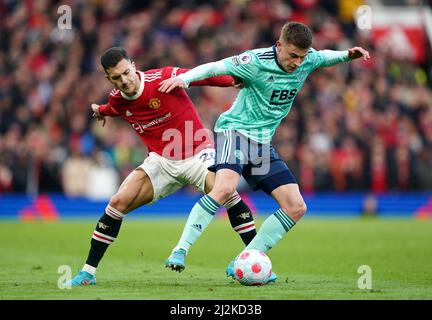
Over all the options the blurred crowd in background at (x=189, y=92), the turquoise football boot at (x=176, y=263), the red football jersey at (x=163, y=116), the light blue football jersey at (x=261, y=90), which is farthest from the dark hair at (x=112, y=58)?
the blurred crowd in background at (x=189, y=92)

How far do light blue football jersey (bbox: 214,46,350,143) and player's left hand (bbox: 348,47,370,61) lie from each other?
12.2 inches

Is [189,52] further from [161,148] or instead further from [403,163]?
[161,148]

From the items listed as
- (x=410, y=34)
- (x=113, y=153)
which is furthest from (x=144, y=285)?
(x=410, y=34)

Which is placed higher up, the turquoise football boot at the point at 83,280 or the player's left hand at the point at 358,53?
the player's left hand at the point at 358,53

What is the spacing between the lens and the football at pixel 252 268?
8516 mm

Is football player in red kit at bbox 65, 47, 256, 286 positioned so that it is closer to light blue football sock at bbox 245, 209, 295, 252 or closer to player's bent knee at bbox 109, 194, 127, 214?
player's bent knee at bbox 109, 194, 127, 214

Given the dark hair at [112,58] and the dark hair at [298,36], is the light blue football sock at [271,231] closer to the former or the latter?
the dark hair at [298,36]

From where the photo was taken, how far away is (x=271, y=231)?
28.9ft

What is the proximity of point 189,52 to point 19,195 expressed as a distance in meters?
6.11

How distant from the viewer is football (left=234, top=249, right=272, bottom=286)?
27.9 feet

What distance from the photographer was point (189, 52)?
78.1 ft

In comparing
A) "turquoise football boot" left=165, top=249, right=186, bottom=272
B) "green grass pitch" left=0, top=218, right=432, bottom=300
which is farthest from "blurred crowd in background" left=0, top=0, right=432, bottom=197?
"turquoise football boot" left=165, top=249, right=186, bottom=272

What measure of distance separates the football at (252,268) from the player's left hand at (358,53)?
2399mm
